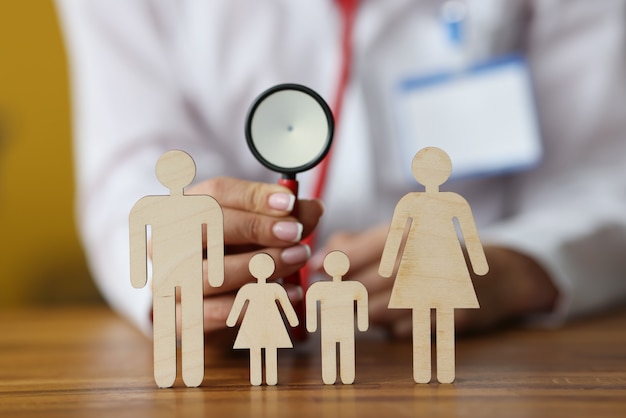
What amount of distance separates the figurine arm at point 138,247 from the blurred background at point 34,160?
202cm

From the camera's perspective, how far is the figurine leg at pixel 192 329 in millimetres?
529

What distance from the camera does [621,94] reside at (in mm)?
1134

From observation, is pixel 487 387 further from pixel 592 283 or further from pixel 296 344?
pixel 592 283

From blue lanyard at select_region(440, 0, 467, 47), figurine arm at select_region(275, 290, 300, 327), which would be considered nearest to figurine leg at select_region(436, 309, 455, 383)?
figurine arm at select_region(275, 290, 300, 327)

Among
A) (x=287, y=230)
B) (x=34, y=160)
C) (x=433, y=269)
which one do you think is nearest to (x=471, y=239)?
(x=433, y=269)

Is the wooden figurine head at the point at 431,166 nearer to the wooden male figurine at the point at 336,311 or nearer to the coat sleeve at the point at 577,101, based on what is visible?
the wooden male figurine at the point at 336,311

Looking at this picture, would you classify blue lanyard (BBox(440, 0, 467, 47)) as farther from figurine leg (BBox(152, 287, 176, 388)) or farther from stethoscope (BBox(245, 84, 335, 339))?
figurine leg (BBox(152, 287, 176, 388))

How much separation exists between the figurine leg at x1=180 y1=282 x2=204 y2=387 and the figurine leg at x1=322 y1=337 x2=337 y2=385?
9 centimetres

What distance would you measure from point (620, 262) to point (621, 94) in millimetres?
293

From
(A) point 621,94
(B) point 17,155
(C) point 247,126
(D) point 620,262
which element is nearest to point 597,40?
(A) point 621,94

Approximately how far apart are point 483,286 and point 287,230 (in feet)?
1.13

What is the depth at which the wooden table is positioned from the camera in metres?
0.47

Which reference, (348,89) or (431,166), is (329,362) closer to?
(431,166)

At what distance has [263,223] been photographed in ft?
1.83
